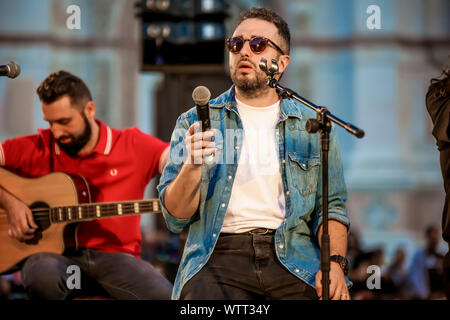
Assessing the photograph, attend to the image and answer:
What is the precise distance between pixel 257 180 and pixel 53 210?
1.64m

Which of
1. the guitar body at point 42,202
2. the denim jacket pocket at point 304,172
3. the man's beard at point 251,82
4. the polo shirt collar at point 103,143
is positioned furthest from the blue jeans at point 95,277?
the man's beard at point 251,82

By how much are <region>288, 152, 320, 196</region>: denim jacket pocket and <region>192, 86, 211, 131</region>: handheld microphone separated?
2.61 feet

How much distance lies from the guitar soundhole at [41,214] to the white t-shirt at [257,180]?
157 cm

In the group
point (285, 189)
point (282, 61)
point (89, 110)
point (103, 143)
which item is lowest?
point (285, 189)

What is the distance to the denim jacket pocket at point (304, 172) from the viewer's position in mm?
3703

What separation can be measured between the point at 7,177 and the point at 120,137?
0.78 m

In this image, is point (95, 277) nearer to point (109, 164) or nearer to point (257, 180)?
point (109, 164)

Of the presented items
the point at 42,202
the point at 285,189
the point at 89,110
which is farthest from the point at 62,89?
the point at 285,189

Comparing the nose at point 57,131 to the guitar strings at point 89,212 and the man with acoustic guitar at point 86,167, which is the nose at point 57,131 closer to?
the man with acoustic guitar at point 86,167

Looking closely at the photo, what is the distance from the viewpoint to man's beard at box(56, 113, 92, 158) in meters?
4.76

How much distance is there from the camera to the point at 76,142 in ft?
15.6

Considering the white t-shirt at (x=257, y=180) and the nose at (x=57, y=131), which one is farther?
the nose at (x=57, y=131)

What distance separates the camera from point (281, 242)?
11.6 ft

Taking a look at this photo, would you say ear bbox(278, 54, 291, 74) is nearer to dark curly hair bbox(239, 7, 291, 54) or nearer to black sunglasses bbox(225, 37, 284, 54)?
dark curly hair bbox(239, 7, 291, 54)
